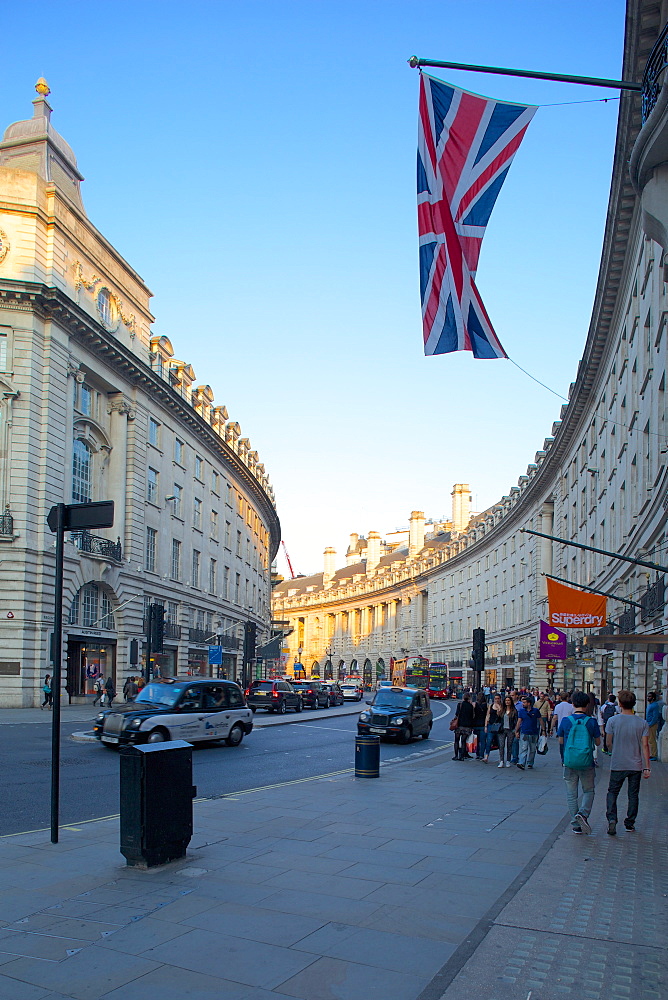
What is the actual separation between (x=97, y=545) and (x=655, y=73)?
33106 millimetres

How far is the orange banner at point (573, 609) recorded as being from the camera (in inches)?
975

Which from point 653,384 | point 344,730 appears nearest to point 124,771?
point 653,384

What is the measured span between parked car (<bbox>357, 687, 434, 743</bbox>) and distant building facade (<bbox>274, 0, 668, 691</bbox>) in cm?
637

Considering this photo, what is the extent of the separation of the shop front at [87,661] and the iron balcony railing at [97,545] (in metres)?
3.48

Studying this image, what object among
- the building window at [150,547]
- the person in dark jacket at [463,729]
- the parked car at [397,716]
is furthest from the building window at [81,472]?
the person in dark jacket at [463,729]

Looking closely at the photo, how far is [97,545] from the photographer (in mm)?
39562

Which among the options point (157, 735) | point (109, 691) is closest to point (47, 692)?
point (109, 691)

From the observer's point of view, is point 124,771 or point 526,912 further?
point 124,771

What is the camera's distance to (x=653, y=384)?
23.0m

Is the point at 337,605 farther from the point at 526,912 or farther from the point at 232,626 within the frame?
the point at 526,912

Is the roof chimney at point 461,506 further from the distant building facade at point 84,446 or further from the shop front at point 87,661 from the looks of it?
the shop front at point 87,661

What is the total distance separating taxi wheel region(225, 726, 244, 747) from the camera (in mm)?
22703

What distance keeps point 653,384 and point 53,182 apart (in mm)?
26562

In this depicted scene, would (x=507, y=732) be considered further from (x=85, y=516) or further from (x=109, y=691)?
(x=109, y=691)
